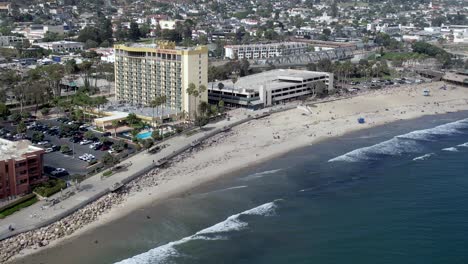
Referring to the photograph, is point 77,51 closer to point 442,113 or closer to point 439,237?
point 442,113

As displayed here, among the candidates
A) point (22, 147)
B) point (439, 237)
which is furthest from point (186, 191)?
point (439, 237)

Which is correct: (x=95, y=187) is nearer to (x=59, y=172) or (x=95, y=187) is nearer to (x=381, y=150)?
(x=59, y=172)

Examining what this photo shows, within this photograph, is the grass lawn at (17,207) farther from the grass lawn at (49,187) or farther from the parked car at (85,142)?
the parked car at (85,142)

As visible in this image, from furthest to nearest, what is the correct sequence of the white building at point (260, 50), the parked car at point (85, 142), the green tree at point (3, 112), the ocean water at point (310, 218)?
1. the white building at point (260, 50)
2. the green tree at point (3, 112)
3. the parked car at point (85, 142)
4. the ocean water at point (310, 218)

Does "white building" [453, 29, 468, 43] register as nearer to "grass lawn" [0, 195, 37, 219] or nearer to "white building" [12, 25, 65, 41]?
"white building" [12, 25, 65, 41]

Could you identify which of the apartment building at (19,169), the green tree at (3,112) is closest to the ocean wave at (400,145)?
the apartment building at (19,169)

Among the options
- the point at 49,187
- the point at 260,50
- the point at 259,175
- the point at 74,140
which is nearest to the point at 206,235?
the point at 259,175

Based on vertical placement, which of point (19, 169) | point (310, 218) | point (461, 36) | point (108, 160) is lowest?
point (310, 218)
